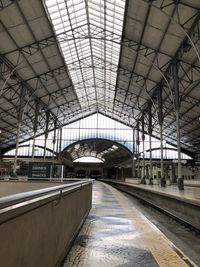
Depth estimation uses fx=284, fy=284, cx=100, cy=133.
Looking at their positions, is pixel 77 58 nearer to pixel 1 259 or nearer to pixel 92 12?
pixel 92 12

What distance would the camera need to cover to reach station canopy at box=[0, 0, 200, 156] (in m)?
21.5

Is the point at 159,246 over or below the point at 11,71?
below

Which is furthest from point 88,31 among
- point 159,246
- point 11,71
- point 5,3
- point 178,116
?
point 159,246

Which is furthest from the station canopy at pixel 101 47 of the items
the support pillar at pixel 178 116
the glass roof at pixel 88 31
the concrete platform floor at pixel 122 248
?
the concrete platform floor at pixel 122 248

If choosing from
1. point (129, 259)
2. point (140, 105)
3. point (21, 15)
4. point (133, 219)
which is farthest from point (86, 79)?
point (129, 259)

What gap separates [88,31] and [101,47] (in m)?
3.82

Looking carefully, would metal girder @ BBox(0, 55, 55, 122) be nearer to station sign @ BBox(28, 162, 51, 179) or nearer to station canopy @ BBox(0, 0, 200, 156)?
station canopy @ BBox(0, 0, 200, 156)

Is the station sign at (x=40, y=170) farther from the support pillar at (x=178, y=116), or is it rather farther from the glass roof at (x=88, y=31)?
the glass roof at (x=88, y=31)

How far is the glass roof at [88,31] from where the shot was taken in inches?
964

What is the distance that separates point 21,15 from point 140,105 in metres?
28.4

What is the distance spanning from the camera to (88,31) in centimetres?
3003

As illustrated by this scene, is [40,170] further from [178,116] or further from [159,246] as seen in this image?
[159,246]

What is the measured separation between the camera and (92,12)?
86.9 ft

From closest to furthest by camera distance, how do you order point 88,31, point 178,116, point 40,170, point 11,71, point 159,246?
1. point 159,246
2. point 40,170
3. point 178,116
4. point 11,71
5. point 88,31
